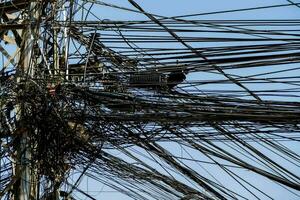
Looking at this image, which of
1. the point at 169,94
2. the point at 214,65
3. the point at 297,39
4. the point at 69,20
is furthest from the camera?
the point at 69,20

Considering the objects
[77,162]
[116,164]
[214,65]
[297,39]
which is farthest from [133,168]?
[297,39]

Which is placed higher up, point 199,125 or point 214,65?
point 214,65

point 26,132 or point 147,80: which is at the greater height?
point 147,80

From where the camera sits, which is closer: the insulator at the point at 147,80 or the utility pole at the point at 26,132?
the insulator at the point at 147,80

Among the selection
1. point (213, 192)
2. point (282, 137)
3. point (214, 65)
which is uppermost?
point (214, 65)

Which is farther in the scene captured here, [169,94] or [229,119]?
[169,94]

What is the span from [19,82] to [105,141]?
1064 mm

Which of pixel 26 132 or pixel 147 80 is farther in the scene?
pixel 26 132

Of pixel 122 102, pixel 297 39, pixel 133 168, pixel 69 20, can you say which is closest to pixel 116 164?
pixel 133 168

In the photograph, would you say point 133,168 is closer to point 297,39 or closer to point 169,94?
point 169,94

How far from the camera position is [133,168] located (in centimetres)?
670

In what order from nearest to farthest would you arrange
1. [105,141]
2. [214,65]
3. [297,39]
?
[297,39], [214,65], [105,141]

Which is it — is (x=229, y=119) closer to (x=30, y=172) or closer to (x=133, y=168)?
(x=133, y=168)

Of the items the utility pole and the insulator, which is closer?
the insulator
